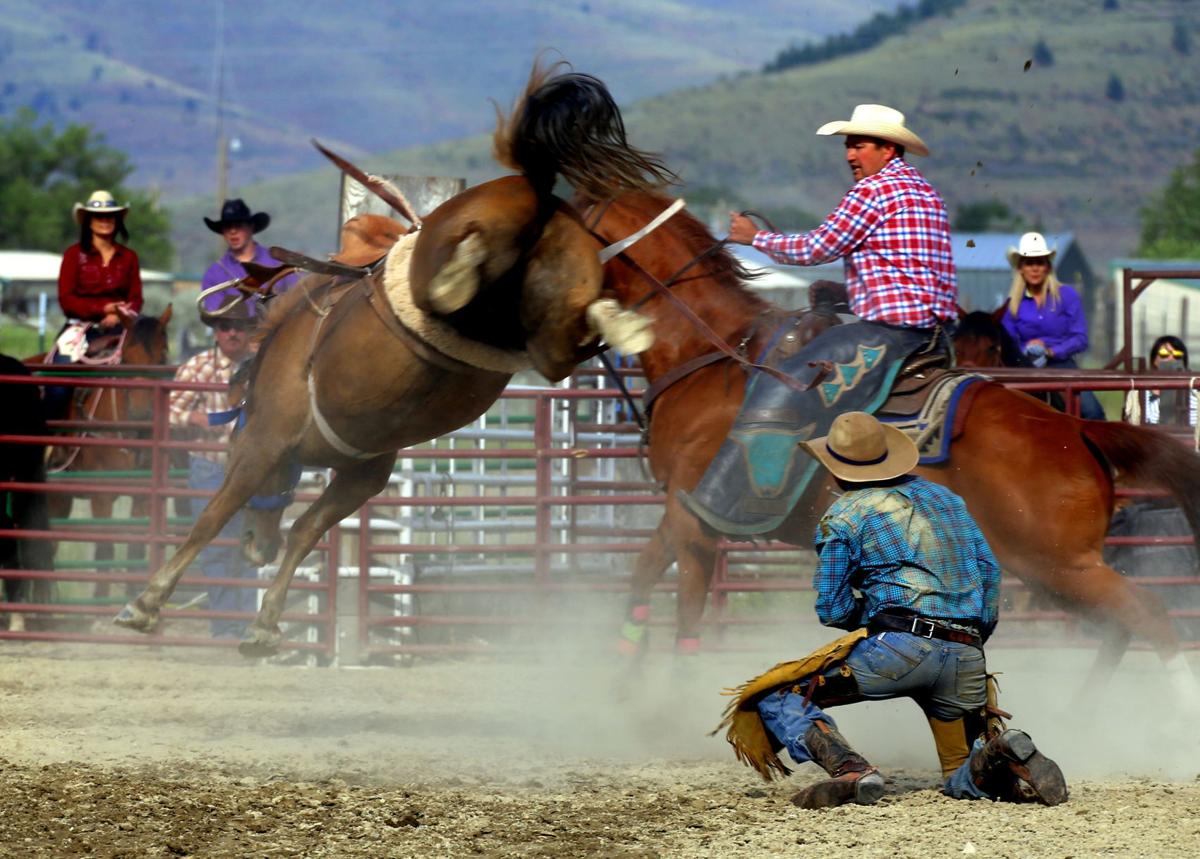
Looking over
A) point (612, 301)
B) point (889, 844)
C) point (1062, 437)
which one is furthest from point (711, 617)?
point (889, 844)

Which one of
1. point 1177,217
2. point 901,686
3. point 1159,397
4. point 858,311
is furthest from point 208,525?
point 1177,217

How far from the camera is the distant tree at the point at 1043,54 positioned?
136m

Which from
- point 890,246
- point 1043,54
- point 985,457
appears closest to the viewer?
point 985,457

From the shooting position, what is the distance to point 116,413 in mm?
9469

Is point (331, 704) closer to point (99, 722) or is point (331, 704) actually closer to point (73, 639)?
point (99, 722)

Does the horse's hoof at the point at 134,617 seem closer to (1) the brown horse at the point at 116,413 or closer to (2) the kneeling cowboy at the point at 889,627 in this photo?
(2) the kneeling cowboy at the point at 889,627

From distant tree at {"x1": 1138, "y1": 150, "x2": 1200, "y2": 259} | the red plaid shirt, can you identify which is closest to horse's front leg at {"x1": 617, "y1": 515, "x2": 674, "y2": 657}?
the red plaid shirt

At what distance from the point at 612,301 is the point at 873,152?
1.52 metres

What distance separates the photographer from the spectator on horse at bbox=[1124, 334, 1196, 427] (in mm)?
8641

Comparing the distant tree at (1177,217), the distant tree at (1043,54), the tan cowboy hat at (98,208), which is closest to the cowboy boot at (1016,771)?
the tan cowboy hat at (98,208)

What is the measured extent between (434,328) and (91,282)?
5075 millimetres

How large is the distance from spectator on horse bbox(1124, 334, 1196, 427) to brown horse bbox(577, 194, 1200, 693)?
2.61 m

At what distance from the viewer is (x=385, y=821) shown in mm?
4680

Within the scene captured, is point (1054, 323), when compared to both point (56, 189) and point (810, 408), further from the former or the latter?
point (56, 189)
